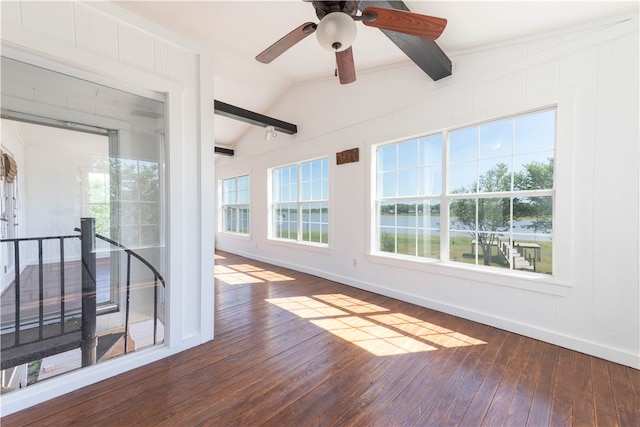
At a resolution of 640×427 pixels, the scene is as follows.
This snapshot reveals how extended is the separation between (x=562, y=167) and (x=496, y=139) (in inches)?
25.8

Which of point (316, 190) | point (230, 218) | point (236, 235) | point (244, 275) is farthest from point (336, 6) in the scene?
point (230, 218)

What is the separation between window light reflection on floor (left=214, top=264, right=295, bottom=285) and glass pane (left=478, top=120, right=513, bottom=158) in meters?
3.38

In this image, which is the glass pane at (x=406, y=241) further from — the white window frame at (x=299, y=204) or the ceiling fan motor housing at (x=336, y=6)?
the ceiling fan motor housing at (x=336, y=6)

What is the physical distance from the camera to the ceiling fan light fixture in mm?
1512

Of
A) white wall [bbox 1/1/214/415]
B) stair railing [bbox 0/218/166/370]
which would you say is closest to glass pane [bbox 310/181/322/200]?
white wall [bbox 1/1/214/415]

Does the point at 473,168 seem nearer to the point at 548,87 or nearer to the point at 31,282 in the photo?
the point at 548,87

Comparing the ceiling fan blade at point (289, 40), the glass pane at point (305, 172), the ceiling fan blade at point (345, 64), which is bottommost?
the glass pane at point (305, 172)

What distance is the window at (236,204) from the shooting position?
6.69m

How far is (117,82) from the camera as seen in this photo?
199 centimetres

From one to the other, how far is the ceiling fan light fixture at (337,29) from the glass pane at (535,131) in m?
2.12

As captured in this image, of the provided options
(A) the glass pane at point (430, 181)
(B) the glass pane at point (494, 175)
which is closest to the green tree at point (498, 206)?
(B) the glass pane at point (494, 175)

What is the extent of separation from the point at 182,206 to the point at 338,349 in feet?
6.02

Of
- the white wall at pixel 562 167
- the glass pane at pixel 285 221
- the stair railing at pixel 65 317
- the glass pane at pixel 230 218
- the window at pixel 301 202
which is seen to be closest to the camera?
the stair railing at pixel 65 317

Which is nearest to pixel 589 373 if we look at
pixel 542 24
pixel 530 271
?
pixel 530 271
